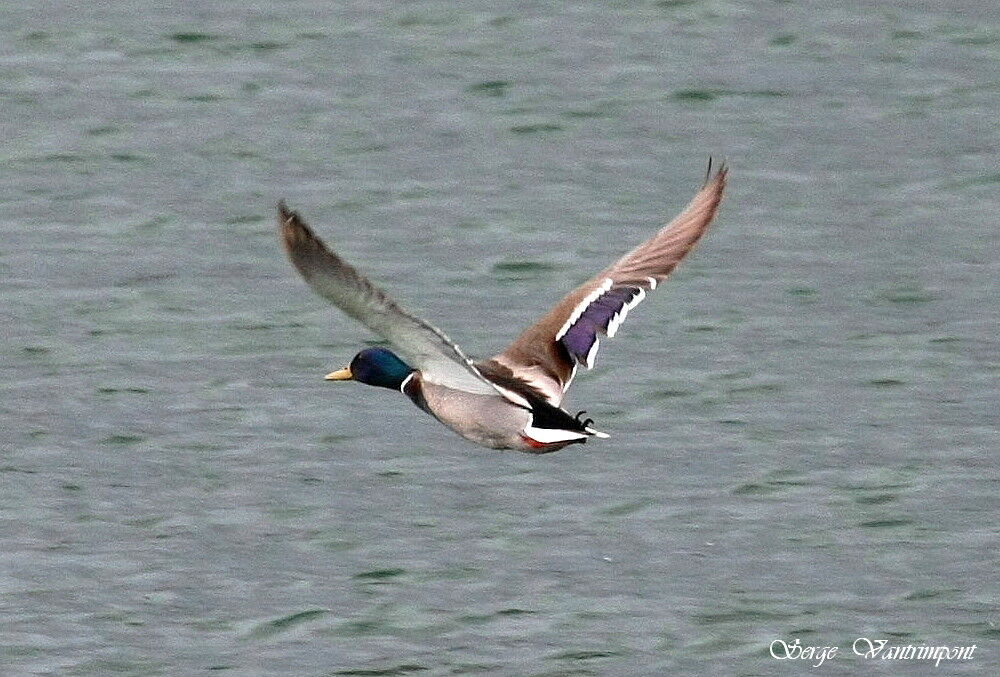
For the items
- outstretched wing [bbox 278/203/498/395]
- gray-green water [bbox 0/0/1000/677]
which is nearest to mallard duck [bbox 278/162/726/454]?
outstretched wing [bbox 278/203/498/395]

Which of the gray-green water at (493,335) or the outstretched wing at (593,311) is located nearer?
the gray-green water at (493,335)

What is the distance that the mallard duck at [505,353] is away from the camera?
893cm

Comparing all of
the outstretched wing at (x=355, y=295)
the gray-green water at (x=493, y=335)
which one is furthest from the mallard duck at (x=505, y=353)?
the gray-green water at (x=493, y=335)

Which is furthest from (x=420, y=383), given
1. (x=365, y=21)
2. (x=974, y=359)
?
(x=365, y=21)

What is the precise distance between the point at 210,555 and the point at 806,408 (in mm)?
3520

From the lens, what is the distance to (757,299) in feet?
49.8

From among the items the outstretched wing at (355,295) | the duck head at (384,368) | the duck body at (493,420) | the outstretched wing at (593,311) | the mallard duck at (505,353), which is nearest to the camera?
the outstretched wing at (355,295)

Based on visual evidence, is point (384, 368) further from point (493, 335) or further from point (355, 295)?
point (493, 335)

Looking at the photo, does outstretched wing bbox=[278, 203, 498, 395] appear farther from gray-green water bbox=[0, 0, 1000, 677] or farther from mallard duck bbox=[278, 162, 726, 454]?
gray-green water bbox=[0, 0, 1000, 677]

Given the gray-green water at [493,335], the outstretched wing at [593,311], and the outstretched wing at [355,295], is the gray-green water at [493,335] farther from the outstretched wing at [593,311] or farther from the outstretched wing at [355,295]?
the outstretched wing at [355,295]

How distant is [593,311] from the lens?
436 inches

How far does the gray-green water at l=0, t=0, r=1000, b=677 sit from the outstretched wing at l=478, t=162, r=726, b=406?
898 mm

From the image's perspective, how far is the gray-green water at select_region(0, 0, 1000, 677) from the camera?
10.7 metres

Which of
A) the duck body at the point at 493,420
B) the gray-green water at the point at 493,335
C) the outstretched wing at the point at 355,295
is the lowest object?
the gray-green water at the point at 493,335
